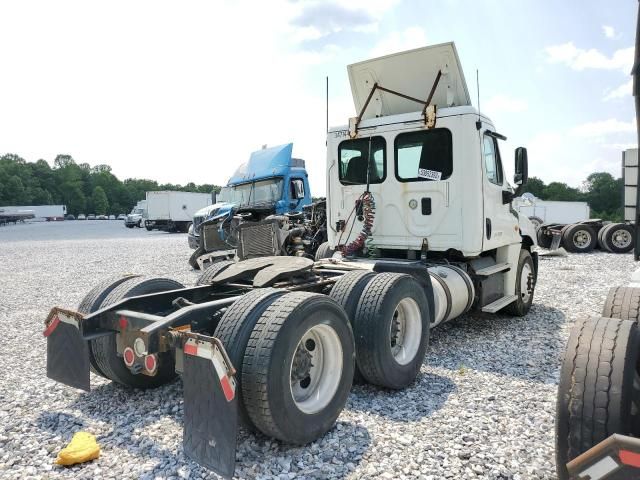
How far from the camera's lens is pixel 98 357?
400 centimetres

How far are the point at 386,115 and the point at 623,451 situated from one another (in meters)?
5.72

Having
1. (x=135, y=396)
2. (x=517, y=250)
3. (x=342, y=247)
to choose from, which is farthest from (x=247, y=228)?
(x=135, y=396)

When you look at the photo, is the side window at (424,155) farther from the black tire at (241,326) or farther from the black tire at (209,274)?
the black tire at (241,326)

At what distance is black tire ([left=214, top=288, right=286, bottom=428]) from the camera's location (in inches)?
119

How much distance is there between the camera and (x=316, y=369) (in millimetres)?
3609

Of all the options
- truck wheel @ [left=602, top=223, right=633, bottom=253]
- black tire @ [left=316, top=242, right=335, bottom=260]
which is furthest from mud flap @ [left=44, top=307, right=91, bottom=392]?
truck wheel @ [left=602, top=223, right=633, bottom=253]

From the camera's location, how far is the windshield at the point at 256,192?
42.7 ft

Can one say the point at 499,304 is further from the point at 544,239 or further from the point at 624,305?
the point at 544,239

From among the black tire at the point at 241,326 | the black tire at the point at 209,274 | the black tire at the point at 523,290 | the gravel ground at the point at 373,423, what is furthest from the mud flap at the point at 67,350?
the black tire at the point at 523,290

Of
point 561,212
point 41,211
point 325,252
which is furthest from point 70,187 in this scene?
point 325,252

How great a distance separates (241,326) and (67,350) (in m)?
1.56

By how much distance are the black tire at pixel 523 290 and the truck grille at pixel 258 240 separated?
4.79m

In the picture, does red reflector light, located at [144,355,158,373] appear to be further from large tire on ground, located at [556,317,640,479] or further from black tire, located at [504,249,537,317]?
black tire, located at [504,249,537,317]

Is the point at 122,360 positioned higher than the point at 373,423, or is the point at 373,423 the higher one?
the point at 122,360
